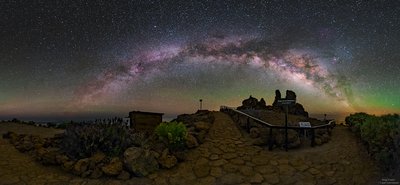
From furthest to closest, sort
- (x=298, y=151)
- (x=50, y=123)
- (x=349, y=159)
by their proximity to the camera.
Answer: (x=50, y=123) → (x=298, y=151) → (x=349, y=159)

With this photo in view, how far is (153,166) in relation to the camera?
34.1 feet

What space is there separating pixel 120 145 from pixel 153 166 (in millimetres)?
1547

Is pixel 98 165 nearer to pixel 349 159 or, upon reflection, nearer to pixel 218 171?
pixel 218 171

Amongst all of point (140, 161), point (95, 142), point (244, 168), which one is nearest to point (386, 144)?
point (244, 168)

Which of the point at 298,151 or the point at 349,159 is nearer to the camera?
the point at 349,159

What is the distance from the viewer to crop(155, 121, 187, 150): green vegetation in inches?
475

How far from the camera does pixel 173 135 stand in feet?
39.9

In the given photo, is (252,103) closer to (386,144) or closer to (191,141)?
(191,141)

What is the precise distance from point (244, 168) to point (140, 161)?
353cm

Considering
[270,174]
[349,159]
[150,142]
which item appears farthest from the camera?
[150,142]

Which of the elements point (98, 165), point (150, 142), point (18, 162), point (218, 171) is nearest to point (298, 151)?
point (218, 171)

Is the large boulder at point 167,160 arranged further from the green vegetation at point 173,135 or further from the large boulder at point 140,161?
the green vegetation at point 173,135

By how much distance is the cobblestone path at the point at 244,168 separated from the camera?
962 centimetres

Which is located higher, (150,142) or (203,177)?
(150,142)
